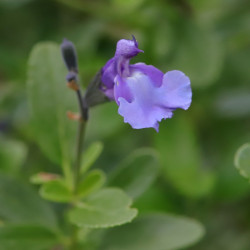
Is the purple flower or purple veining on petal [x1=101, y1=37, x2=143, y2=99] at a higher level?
purple veining on petal [x1=101, y1=37, x2=143, y2=99]

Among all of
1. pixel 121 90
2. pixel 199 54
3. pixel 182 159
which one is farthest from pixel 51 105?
pixel 199 54

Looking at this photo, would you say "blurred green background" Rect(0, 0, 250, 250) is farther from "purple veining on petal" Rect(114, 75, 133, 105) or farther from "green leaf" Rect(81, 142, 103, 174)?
"purple veining on petal" Rect(114, 75, 133, 105)

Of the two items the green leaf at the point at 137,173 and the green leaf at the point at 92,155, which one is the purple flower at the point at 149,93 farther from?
the green leaf at the point at 137,173

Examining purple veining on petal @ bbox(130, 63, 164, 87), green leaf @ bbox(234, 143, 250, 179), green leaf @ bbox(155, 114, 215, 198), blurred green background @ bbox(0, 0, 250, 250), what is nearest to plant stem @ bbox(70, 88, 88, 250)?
purple veining on petal @ bbox(130, 63, 164, 87)

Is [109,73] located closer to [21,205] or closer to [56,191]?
[56,191]

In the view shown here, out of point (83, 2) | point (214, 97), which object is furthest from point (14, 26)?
point (214, 97)

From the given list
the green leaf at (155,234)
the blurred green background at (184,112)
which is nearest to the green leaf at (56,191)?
the green leaf at (155,234)

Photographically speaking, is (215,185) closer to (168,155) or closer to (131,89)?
(168,155)
